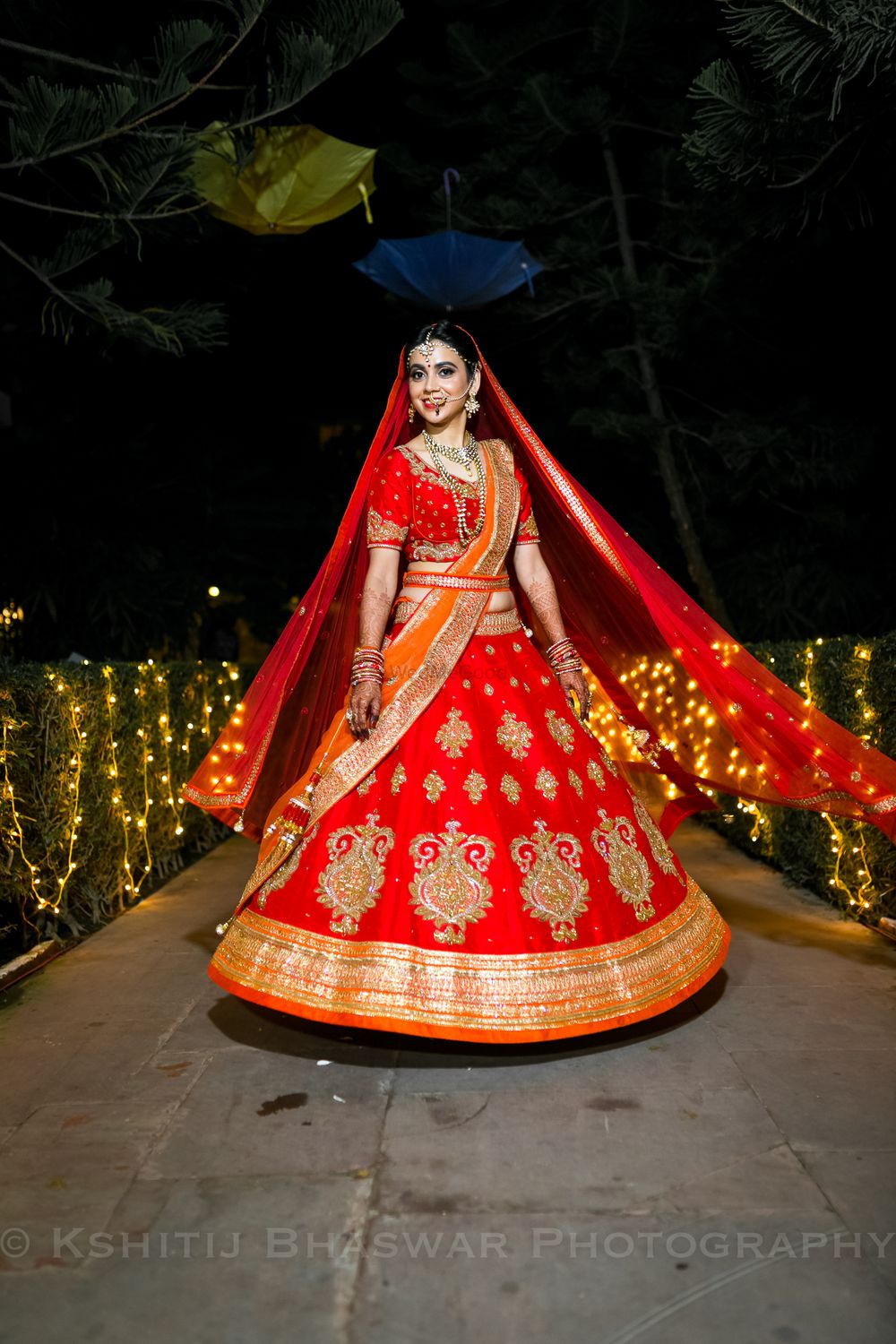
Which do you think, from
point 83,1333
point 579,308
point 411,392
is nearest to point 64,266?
point 411,392

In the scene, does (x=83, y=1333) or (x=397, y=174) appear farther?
(x=397, y=174)

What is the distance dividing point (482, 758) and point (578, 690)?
0.56 m

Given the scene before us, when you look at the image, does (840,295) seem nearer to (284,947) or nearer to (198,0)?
(198,0)

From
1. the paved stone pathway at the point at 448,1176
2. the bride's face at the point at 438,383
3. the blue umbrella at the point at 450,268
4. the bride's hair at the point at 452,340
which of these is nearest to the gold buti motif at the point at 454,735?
the paved stone pathway at the point at 448,1176

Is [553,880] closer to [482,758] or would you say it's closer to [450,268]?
[482,758]

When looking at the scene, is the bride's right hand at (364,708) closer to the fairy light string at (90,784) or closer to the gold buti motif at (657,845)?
the gold buti motif at (657,845)

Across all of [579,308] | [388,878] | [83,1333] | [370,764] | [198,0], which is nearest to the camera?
[83,1333]

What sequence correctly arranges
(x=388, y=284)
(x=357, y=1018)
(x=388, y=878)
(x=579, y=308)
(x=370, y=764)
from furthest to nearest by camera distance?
(x=579, y=308), (x=388, y=284), (x=370, y=764), (x=388, y=878), (x=357, y=1018)

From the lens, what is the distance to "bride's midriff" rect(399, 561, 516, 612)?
3342 mm

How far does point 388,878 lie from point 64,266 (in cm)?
410

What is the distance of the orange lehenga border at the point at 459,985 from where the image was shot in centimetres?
269

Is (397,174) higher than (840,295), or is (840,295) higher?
(397,174)

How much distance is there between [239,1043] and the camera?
3158 millimetres

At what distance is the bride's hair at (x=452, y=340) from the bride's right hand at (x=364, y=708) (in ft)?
3.53
